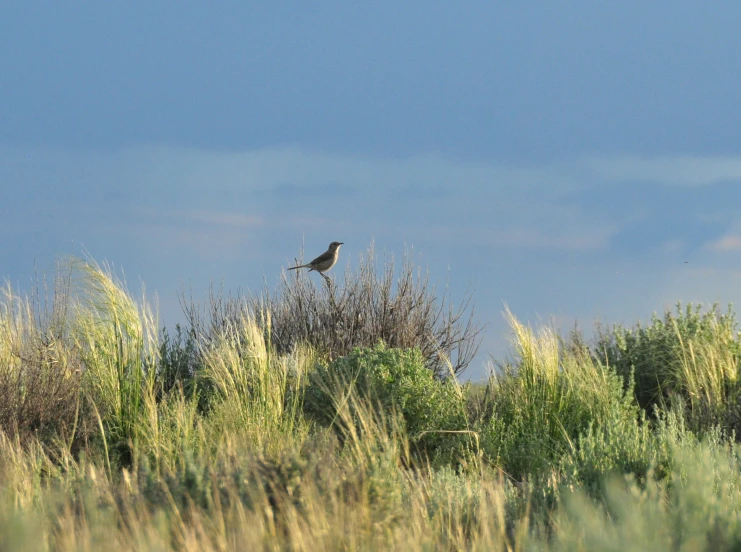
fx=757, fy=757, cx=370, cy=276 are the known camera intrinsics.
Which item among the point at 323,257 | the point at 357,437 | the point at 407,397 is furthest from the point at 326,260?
the point at 357,437

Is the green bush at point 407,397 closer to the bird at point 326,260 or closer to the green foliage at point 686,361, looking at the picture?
the green foliage at point 686,361

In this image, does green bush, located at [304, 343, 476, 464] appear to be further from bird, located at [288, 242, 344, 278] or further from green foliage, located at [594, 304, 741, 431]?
bird, located at [288, 242, 344, 278]

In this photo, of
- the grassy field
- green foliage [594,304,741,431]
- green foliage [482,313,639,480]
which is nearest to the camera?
the grassy field

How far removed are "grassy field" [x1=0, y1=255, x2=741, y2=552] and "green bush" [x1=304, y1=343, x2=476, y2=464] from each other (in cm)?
2

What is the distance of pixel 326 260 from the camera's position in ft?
34.5

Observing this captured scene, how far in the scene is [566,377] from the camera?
7074 mm

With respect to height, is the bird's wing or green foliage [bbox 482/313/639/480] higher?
the bird's wing

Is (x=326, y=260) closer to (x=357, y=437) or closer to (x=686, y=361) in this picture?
(x=686, y=361)

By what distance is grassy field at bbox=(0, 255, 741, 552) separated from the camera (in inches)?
110

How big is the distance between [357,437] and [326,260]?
5937 mm

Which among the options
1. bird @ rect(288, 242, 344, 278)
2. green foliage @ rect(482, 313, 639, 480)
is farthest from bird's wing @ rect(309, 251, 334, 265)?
green foliage @ rect(482, 313, 639, 480)

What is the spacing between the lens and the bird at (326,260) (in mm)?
10508

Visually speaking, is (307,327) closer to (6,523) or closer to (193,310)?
(193,310)

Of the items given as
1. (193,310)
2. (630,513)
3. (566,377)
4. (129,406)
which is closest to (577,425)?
(566,377)
